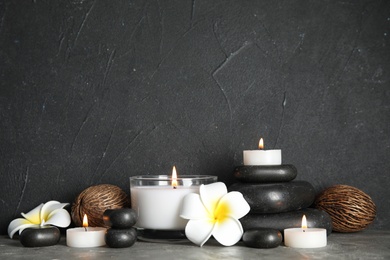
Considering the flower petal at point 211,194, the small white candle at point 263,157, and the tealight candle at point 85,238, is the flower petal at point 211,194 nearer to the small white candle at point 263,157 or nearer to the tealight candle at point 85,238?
the small white candle at point 263,157

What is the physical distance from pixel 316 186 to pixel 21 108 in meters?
0.75

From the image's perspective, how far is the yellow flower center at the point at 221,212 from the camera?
122 centimetres

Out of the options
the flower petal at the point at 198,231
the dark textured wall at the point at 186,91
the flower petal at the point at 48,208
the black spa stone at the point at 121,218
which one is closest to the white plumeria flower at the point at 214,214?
the flower petal at the point at 198,231

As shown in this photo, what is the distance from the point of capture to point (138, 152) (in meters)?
1.48

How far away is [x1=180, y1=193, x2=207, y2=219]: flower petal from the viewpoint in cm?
121

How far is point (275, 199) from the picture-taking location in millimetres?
1262

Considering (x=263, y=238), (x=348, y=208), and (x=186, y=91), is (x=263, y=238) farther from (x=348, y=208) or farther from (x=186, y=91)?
(x=186, y=91)

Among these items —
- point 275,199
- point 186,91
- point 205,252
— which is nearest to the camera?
point 205,252

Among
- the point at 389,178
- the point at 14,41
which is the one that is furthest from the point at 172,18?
the point at 389,178

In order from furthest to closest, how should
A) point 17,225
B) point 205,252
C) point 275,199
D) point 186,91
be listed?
point 186,91 → point 17,225 → point 275,199 → point 205,252

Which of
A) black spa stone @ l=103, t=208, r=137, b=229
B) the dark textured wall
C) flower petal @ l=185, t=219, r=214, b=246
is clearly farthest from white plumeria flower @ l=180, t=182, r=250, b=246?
the dark textured wall

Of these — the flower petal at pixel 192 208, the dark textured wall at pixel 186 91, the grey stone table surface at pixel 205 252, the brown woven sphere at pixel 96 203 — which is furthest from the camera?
the dark textured wall at pixel 186 91

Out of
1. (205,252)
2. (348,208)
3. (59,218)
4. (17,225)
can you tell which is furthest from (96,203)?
(348,208)

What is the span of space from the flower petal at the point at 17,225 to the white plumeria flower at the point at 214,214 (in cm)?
39
